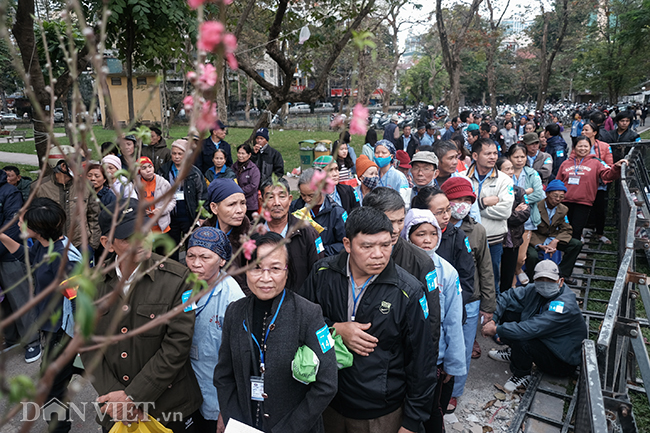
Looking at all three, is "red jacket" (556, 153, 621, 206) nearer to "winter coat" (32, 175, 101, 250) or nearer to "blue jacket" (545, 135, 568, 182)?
"blue jacket" (545, 135, 568, 182)

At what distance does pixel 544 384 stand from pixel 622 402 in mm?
1821

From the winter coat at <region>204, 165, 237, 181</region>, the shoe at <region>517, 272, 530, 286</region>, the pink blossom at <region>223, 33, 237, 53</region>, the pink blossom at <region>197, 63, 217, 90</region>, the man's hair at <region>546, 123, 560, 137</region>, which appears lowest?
the shoe at <region>517, 272, 530, 286</region>

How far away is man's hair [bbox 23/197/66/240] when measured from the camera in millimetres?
2688

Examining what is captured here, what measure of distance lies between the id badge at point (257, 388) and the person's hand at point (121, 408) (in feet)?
2.12

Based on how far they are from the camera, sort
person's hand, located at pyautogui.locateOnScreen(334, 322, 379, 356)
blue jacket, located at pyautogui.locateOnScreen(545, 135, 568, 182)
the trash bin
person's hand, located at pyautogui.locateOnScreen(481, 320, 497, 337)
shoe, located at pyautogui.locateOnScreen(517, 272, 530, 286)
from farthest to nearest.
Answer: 1. the trash bin
2. blue jacket, located at pyautogui.locateOnScreen(545, 135, 568, 182)
3. shoe, located at pyautogui.locateOnScreen(517, 272, 530, 286)
4. person's hand, located at pyautogui.locateOnScreen(481, 320, 497, 337)
5. person's hand, located at pyautogui.locateOnScreen(334, 322, 379, 356)

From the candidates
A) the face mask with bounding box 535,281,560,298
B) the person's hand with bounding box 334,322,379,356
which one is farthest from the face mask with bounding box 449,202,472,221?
the person's hand with bounding box 334,322,379,356

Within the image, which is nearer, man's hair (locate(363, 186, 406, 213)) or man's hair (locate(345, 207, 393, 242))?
man's hair (locate(345, 207, 393, 242))

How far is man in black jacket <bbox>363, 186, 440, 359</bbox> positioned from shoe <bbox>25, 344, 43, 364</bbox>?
3.31 m

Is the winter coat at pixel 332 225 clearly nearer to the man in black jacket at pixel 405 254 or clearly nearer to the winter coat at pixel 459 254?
the man in black jacket at pixel 405 254

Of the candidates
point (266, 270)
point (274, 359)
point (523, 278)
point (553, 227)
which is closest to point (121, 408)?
point (274, 359)

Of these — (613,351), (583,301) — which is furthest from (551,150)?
(613,351)

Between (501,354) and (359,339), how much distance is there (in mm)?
2587

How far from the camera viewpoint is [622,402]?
2.04 metres

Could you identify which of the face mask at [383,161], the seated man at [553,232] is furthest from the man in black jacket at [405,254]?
the seated man at [553,232]
